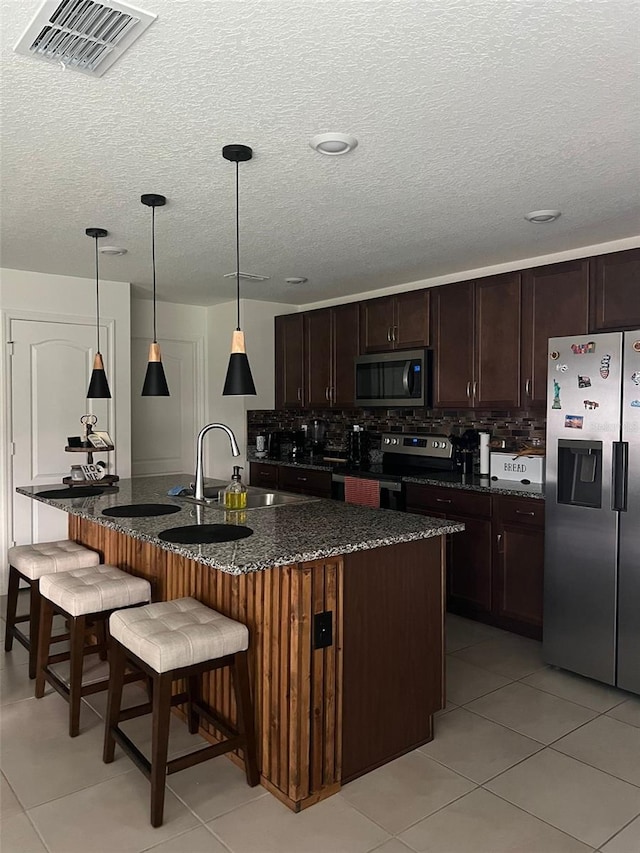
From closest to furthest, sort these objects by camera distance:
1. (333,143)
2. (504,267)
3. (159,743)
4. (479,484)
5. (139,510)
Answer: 1. (159,743)
2. (333,143)
3. (139,510)
4. (479,484)
5. (504,267)

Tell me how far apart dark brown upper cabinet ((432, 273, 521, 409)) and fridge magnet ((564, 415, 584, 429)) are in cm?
80

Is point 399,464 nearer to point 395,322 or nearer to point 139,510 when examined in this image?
point 395,322

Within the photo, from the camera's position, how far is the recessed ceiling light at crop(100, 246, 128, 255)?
415 centimetres

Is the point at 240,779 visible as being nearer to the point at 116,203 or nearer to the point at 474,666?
the point at 474,666

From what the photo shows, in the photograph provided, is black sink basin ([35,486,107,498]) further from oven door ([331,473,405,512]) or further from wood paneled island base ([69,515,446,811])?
oven door ([331,473,405,512])

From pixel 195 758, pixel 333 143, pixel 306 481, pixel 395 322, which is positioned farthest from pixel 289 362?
pixel 195 758

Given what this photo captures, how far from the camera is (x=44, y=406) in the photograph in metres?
4.98

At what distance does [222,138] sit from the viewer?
2.45 metres

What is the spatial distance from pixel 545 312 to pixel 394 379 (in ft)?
4.49

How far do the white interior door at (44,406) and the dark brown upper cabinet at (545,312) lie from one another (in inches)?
132

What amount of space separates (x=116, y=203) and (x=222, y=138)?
1.04 meters

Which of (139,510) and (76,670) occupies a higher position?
(139,510)

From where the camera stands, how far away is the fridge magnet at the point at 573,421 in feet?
11.0

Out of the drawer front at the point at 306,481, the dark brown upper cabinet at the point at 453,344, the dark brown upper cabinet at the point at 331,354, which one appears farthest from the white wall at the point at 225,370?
the dark brown upper cabinet at the point at 453,344
